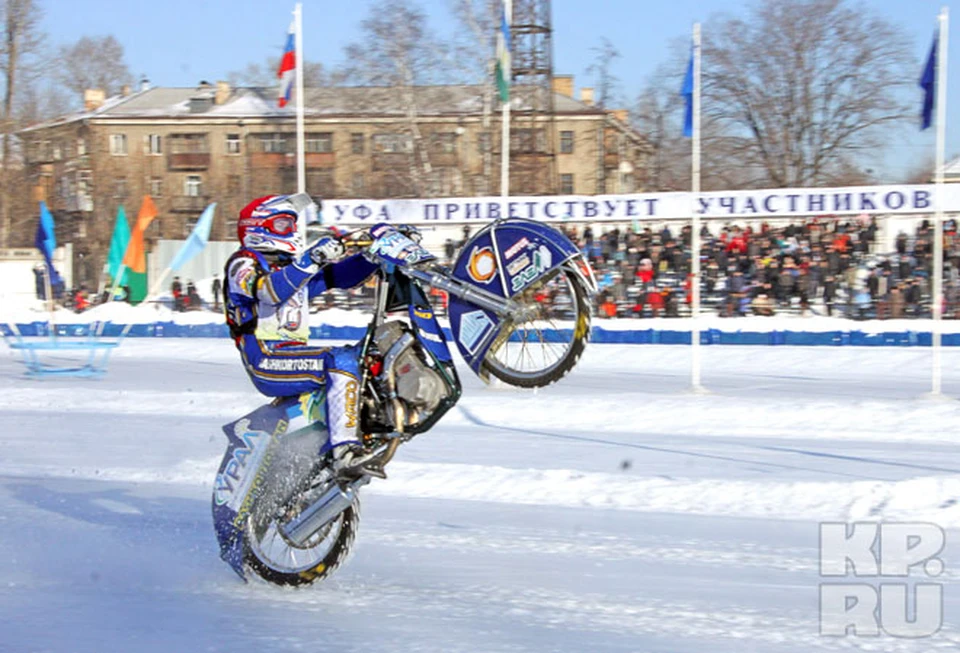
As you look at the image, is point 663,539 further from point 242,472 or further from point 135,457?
point 135,457

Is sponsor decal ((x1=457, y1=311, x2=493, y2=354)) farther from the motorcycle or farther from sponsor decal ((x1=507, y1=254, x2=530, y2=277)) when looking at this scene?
sponsor decal ((x1=507, y1=254, x2=530, y2=277))

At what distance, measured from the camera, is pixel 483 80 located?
34750 mm

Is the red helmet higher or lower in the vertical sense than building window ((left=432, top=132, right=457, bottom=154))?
lower

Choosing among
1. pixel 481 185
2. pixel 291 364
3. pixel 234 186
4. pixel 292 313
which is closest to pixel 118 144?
pixel 234 186

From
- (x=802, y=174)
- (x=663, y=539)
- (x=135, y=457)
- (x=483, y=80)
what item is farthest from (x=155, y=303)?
(x=663, y=539)

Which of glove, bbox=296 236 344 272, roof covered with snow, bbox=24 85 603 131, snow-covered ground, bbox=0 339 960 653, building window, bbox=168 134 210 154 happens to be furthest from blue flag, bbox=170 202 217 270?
building window, bbox=168 134 210 154

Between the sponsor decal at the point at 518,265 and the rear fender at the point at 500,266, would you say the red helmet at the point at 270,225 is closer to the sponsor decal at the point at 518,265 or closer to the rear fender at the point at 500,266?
the rear fender at the point at 500,266

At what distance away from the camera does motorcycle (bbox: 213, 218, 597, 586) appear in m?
5.86

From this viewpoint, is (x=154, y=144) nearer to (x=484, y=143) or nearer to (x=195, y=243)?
(x=484, y=143)

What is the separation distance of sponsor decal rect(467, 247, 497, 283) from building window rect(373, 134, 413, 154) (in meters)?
31.6

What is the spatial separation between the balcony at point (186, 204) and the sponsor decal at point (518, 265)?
51.5 metres

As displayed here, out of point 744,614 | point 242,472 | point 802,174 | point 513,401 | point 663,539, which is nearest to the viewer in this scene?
point 744,614

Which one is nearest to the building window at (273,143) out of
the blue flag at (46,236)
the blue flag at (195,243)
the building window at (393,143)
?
the building window at (393,143)

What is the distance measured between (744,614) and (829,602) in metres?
0.54
